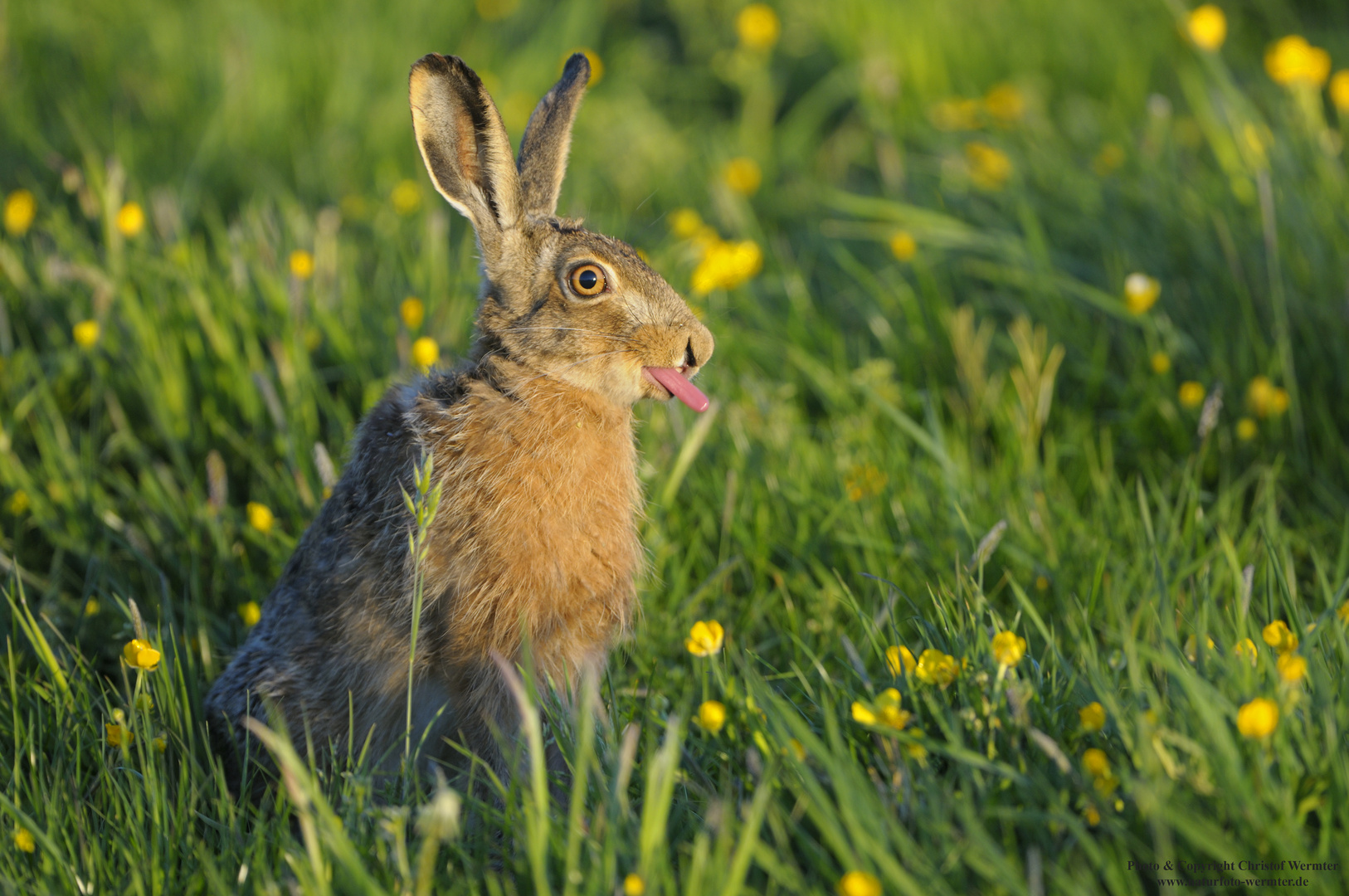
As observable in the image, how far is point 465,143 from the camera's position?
10.3 feet

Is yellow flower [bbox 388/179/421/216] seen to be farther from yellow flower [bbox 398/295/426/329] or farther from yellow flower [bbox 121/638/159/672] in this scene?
yellow flower [bbox 121/638/159/672]

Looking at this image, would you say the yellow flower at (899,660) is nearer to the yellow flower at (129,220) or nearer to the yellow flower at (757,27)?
the yellow flower at (129,220)

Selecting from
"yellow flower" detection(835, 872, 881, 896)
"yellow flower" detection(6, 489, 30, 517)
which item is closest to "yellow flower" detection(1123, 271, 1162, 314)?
"yellow flower" detection(835, 872, 881, 896)

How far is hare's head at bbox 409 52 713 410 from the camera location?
3.02 metres

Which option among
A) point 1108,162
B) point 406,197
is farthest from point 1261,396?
point 406,197

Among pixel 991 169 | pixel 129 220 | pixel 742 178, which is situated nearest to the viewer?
pixel 129 220

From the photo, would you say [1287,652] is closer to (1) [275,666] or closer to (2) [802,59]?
(1) [275,666]

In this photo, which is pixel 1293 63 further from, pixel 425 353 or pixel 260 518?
pixel 260 518

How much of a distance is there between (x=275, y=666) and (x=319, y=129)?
12.7 feet

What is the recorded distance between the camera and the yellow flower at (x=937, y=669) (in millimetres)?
Answer: 2301

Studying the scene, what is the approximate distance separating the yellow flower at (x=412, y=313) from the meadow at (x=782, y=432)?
0.5 inches

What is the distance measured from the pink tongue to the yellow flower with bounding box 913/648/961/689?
0.99 meters

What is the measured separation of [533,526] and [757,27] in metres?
4.81

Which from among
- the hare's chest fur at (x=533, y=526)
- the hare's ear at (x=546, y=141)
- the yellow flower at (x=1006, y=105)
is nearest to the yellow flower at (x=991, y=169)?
the yellow flower at (x=1006, y=105)
